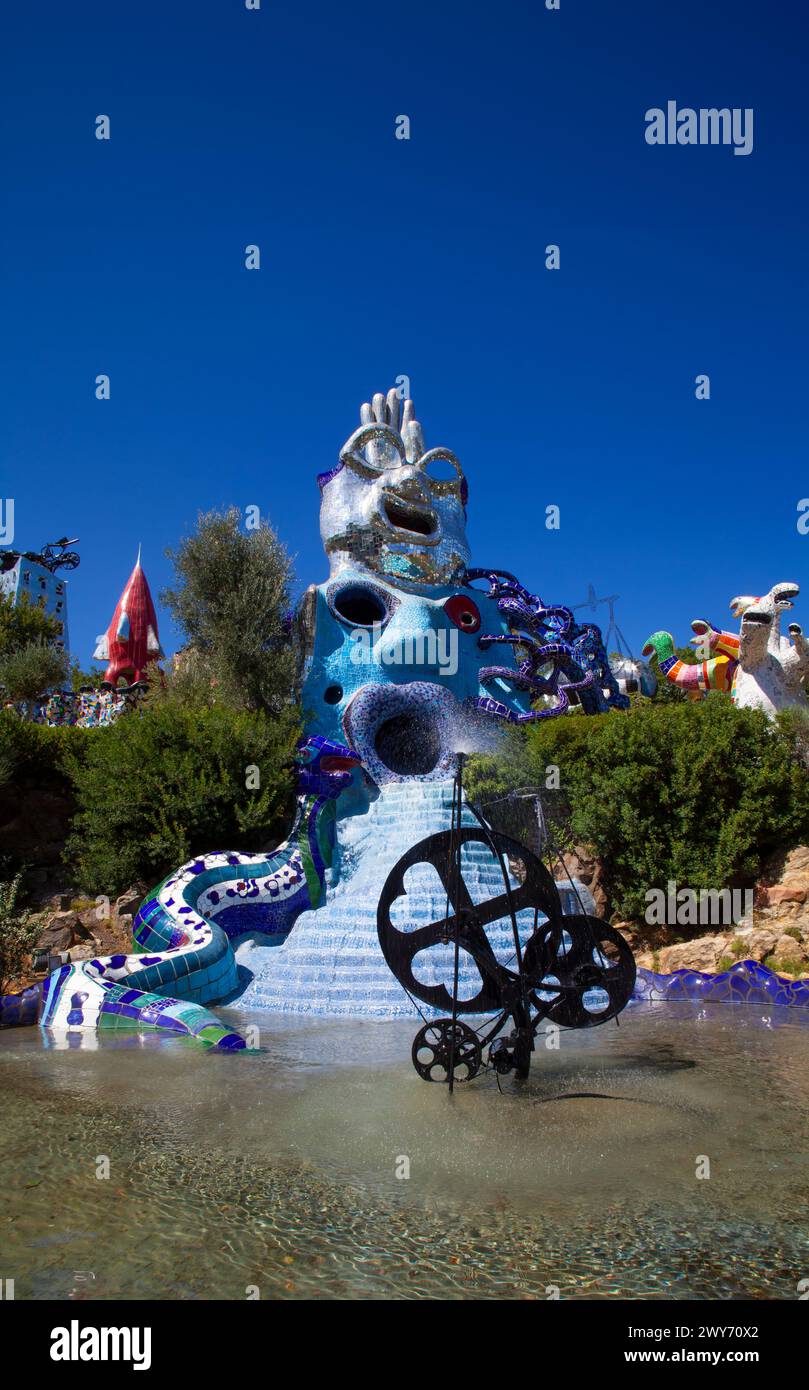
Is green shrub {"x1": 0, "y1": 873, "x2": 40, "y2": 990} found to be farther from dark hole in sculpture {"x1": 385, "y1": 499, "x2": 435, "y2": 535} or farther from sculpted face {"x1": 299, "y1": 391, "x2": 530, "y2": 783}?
dark hole in sculpture {"x1": 385, "y1": 499, "x2": 435, "y2": 535}

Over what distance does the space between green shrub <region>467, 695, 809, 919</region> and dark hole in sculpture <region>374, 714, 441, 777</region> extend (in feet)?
16.6

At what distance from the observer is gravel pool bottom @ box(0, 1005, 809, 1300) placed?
3.63 meters

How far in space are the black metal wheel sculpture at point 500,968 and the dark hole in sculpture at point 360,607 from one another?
13.4m

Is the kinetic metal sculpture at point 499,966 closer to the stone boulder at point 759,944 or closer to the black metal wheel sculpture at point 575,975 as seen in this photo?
the black metal wheel sculpture at point 575,975

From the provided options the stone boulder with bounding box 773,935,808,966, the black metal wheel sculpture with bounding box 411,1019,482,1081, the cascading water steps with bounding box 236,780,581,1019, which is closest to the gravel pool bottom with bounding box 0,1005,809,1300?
the black metal wheel sculpture with bounding box 411,1019,482,1081

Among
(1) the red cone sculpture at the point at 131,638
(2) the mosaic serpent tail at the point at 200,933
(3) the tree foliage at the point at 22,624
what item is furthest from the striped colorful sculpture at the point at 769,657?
(3) the tree foliage at the point at 22,624

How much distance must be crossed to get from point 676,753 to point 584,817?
5.94 feet

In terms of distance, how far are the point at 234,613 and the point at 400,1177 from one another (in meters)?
16.8

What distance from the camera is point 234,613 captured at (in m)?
20.5

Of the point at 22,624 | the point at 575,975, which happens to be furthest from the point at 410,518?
the point at 22,624

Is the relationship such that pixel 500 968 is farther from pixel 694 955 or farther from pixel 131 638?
pixel 131 638

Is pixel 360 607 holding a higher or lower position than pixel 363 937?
higher

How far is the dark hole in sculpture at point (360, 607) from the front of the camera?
2053 cm

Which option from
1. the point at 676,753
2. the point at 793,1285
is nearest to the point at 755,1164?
the point at 793,1285
